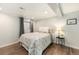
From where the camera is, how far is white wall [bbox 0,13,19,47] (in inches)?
39.8

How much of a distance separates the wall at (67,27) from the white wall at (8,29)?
36 centimetres

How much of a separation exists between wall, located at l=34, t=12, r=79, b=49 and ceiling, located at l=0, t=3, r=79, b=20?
3.4 inches

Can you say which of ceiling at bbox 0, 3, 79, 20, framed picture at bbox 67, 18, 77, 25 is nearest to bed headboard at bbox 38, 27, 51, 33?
ceiling at bbox 0, 3, 79, 20

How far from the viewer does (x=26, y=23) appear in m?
1.17

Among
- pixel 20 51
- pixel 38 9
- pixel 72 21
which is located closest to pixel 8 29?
pixel 20 51

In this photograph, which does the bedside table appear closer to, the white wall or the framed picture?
the framed picture

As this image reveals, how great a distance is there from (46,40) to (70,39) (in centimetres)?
45

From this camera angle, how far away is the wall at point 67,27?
43.4 inches

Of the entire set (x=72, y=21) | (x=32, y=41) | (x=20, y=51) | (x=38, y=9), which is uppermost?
(x=38, y=9)

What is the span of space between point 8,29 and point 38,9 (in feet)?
2.02

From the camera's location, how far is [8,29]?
1098 mm

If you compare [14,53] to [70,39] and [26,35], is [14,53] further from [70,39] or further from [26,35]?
[70,39]

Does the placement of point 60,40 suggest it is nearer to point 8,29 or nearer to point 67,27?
point 67,27

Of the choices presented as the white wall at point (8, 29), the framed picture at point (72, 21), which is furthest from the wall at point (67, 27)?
the white wall at point (8, 29)
